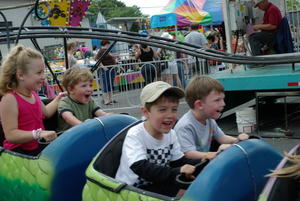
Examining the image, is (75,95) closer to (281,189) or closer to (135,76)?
(281,189)

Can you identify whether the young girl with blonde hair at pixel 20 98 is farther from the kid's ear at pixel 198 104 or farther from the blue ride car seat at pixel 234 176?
the blue ride car seat at pixel 234 176

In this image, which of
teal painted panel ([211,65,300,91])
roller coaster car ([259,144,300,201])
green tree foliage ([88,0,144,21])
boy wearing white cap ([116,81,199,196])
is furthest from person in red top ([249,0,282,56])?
green tree foliage ([88,0,144,21])

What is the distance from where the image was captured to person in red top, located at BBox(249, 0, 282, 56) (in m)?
6.66

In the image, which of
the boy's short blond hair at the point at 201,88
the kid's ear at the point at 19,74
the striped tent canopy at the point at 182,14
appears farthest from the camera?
the striped tent canopy at the point at 182,14

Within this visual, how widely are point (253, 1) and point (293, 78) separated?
253 centimetres

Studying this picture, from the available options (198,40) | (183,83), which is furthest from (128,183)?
(198,40)

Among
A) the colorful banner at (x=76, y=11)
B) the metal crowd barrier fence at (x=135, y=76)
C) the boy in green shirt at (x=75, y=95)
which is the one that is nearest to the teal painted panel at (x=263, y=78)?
the boy in green shirt at (x=75, y=95)

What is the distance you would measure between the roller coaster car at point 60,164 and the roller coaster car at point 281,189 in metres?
1.48

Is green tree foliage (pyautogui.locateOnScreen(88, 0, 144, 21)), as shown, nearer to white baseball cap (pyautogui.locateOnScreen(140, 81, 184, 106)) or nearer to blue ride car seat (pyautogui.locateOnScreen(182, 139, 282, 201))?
white baseball cap (pyautogui.locateOnScreen(140, 81, 184, 106))

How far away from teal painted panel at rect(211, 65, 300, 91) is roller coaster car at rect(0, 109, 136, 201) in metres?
2.73

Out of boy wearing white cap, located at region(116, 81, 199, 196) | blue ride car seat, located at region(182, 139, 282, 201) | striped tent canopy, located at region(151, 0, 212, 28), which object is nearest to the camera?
blue ride car seat, located at region(182, 139, 282, 201)

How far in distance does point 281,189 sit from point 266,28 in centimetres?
544

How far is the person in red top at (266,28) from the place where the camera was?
262 inches

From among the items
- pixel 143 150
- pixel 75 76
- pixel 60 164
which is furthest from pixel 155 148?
pixel 75 76
